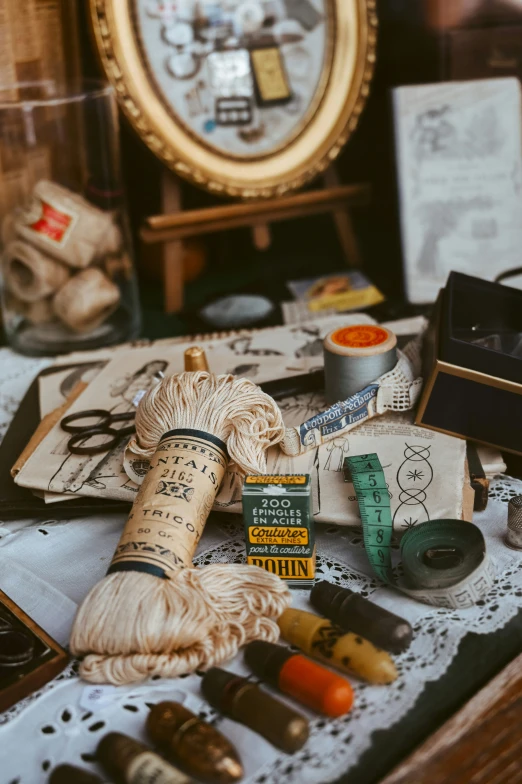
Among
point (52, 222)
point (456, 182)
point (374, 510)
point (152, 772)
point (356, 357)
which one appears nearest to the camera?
point (152, 772)

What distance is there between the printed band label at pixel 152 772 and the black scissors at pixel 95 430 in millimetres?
393

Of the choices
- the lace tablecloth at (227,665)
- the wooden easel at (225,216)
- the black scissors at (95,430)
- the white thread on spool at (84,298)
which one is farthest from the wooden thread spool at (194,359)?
the wooden easel at (225,216)

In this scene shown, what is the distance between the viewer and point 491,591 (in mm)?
697

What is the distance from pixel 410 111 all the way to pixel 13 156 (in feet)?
2.05

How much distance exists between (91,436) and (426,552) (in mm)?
400

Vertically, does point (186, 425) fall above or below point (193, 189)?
below

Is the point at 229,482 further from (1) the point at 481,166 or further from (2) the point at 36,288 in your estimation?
(1) the point at 481,166

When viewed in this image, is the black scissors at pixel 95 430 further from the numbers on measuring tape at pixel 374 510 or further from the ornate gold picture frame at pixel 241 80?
the ornate gold picture frame at pixel 241 80

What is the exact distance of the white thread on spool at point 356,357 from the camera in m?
0.86

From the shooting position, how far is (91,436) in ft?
2.97

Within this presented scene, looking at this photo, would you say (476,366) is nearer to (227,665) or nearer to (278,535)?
(278,535)

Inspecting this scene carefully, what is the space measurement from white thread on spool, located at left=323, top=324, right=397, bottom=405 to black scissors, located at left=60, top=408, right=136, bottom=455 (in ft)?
0.76

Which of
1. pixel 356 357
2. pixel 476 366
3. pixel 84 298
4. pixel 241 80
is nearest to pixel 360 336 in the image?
pixel 356 357

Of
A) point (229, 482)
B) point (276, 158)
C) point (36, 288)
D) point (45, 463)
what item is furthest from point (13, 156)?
point (229, 482)
